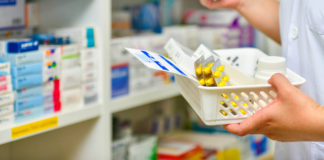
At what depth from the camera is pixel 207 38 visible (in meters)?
2.02

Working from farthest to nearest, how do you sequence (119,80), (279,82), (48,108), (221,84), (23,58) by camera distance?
(119,80) → (48,108) → (23,58) → (221,84) → (279,82)

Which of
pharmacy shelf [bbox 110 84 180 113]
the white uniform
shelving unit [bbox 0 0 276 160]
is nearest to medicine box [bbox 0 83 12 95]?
shelving unit [bbox 0 0 276 160]

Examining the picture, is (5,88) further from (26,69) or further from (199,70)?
(199,70)

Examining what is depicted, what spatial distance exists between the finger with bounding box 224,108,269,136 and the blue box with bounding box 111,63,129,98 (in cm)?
73

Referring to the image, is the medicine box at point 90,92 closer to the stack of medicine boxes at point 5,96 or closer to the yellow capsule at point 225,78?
the stack of medicine boxes at point 5,96

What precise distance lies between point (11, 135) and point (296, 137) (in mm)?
757

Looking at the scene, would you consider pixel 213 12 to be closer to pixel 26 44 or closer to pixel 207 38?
pixel 207 38

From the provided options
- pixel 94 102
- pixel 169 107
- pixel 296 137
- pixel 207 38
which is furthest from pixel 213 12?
pixel 296 137

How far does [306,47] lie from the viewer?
3.68ft

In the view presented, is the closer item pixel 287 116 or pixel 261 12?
pixel 287 116

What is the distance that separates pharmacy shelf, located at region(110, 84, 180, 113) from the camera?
1593 mm

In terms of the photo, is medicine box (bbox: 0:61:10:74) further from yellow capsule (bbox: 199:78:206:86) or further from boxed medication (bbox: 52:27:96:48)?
yellow capsule (bbox: 199:78:206:86)

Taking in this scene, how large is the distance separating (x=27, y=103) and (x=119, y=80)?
1.37ft

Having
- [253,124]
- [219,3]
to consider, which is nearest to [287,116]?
[253,124]
